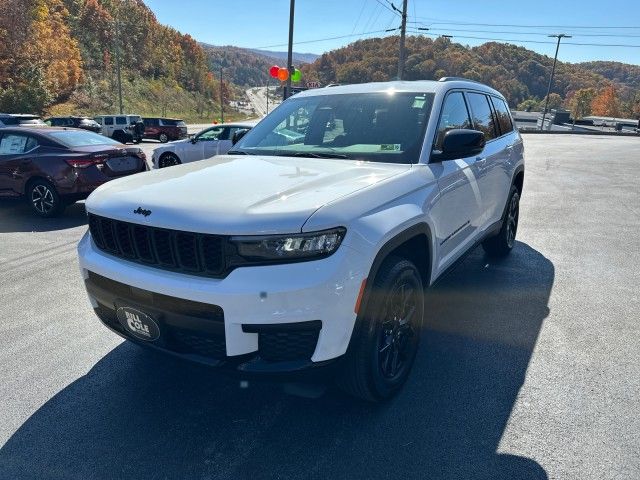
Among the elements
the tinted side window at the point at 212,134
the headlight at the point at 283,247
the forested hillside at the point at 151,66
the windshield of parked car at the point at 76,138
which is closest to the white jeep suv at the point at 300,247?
the headlight at the point at 283,247

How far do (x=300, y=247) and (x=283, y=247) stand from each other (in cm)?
8

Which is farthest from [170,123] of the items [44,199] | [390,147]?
[390,147]

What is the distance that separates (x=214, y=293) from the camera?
7.14ft

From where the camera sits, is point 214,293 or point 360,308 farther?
point 360,308

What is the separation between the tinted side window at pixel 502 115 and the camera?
5.16m

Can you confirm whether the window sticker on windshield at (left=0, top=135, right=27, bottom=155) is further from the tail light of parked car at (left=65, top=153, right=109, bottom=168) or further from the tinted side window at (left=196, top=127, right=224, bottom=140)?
the tinted side window at (left=196, top=127, right=224, bottom=140)

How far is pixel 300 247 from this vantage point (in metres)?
2.21

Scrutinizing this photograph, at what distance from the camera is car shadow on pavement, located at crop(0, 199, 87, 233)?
7105 mm

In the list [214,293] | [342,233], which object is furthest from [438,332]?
[214,293]

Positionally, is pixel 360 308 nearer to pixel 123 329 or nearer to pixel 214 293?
pixel 214 293

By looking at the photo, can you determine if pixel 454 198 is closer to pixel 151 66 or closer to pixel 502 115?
pixel 502 115

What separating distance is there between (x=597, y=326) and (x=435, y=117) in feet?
7.36

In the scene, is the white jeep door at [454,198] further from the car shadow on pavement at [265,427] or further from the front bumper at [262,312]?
the front bumper at [262,312]

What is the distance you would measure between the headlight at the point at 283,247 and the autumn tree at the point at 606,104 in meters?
145
